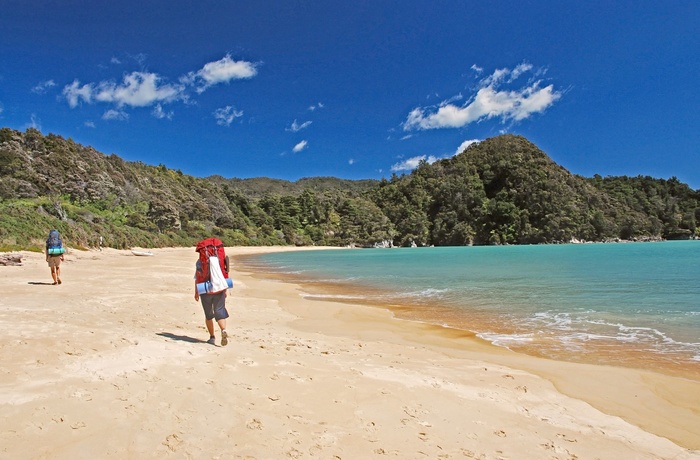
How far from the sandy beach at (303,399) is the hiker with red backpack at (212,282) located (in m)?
0.35

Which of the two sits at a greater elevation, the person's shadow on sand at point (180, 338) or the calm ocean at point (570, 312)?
the person's shadow on sand at point (180, 338)

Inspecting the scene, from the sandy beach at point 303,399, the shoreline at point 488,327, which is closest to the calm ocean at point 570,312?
the shoreline at point 488,327

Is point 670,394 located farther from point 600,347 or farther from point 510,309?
point 510,309

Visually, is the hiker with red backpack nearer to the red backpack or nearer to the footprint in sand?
the red backpack

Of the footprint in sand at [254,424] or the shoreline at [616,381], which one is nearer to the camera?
the footprint in sand at [254,424]

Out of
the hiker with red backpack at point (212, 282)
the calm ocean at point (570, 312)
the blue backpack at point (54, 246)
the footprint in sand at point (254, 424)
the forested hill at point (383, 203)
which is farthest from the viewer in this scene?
the forested hill at point (383, 203)

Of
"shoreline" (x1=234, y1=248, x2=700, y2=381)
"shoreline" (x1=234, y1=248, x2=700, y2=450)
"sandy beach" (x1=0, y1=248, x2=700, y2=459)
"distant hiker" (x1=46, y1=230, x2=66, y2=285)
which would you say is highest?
"distant hiker" (x1=46, y1=230, x2=66, y2=285)

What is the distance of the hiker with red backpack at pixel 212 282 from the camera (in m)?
5.32

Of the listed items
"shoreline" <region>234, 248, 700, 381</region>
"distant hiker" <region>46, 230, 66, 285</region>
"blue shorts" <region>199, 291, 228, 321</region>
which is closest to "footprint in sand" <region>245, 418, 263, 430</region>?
"blue shorts" <region>199, 291, 228, 321</region>

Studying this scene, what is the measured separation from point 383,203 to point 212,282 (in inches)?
4596

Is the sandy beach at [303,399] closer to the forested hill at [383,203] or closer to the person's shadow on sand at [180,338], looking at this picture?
the person's shadow on sand at [180,338]

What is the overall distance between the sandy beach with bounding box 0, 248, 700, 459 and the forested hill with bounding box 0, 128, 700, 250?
34.9m

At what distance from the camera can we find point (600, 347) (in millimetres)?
6672

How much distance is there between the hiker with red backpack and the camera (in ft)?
17.5
